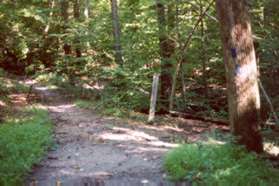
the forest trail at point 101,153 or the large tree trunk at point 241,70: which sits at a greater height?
Result: the large tree trunk at point 241,70

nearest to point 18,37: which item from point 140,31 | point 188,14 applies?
point 140,31

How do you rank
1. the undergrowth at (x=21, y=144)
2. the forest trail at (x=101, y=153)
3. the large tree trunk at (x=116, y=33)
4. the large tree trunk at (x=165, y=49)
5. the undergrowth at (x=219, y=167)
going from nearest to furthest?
the undergrowth at (x=219, y=167), the undergrowth at (x=21, y=144), the forest trail at (x=101, y=153), the large tree trunk at (x=165, y=49), the large tree trunk at (x=116, y=33)

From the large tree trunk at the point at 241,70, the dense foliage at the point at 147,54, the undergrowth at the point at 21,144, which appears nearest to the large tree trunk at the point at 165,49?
the dense foliage at the point at 147,54

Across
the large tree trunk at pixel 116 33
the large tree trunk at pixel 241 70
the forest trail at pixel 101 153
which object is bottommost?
the forest trail at pixel 101 153

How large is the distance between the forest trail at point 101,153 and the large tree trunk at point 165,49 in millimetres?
3171

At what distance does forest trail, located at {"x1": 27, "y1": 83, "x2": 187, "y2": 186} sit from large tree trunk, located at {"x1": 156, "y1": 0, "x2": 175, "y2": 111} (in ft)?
10.4

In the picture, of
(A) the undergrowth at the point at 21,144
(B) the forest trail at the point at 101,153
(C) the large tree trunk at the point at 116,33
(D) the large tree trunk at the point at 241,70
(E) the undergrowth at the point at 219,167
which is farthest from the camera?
(C) the large tree trunk at the point at 116,33

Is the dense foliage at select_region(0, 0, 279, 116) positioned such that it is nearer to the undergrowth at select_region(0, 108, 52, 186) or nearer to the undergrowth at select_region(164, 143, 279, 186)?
the undergrowth at select_region(0, 108, 52, 186)

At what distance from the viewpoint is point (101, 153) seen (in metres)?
9.45

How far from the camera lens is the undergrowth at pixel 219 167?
6.75 m

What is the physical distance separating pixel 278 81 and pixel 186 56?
5.20 meters

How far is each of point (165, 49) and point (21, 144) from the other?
8.23m

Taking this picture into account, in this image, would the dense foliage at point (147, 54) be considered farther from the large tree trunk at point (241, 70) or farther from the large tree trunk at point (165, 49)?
the large tree trunk at point (241, 70)

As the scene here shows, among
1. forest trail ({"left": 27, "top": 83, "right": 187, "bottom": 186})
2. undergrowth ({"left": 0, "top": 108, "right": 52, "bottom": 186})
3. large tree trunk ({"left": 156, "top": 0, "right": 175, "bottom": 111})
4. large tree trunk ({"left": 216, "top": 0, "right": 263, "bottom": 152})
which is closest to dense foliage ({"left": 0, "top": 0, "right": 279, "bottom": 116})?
large tree trunk ({"left": 156, "top": 0, "right": 175, "bottom": 111})
